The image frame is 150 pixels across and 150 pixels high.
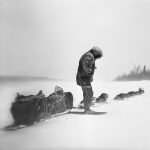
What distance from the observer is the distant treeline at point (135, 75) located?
200cm

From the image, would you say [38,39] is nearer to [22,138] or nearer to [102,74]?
[102,74]

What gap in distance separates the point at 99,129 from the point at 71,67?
400 mm

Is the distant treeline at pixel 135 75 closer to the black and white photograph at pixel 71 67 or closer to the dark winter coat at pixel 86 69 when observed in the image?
the black and white photograph at pixel 71 67

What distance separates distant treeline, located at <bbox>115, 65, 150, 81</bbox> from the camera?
6.55ft

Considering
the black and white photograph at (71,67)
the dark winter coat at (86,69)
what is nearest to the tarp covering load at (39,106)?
the black and white photograph at (71,67)

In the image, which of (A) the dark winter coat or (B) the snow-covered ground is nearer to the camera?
(B) the snow-covered ground

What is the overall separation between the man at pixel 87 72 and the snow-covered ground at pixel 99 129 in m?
0.04

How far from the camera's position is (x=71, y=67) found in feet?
6.67

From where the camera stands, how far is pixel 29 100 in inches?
75.0

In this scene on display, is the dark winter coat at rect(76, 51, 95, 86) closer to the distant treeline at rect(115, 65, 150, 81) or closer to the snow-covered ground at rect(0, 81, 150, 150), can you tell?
the snow-covered ground at rect(0, 81, 150, 150)

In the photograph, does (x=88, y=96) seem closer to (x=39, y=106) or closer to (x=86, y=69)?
(x=86, y=69)

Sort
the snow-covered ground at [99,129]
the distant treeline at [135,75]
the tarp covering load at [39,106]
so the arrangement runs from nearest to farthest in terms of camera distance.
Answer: the snow-covered ground at [99,129] < the tarp covering load at [39,106] < the distant treeline at [135,75]

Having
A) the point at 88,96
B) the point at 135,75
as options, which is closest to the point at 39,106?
the point at 88,96

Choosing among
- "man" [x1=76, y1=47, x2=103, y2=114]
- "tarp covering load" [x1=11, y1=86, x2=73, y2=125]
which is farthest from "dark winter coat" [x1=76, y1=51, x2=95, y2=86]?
"tarp covering load" [x1=11, y1=86, x2=73, y2=125]
